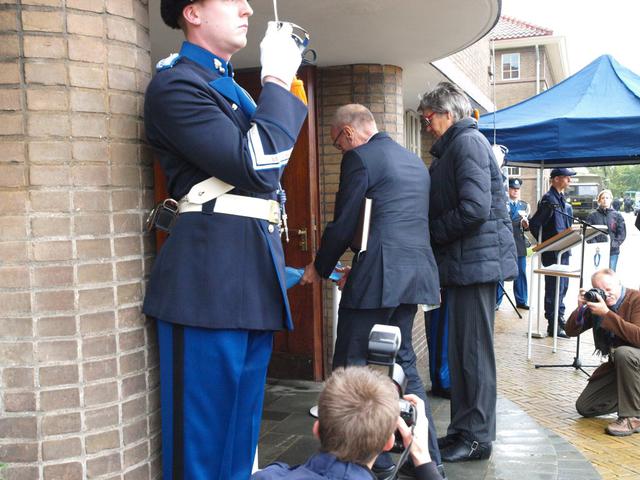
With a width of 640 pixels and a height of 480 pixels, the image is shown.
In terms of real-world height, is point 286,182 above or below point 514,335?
above

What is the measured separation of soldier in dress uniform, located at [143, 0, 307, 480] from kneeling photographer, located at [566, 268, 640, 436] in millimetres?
3476

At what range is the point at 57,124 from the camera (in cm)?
217

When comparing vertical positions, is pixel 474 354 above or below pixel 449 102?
below

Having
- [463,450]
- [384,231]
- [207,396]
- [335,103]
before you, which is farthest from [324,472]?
[335,103]

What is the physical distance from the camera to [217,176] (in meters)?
2.10

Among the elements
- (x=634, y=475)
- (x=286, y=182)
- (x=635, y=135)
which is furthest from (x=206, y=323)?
(x=635, y=135)

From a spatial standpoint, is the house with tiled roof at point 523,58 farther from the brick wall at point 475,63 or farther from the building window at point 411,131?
the building window at point 411,131

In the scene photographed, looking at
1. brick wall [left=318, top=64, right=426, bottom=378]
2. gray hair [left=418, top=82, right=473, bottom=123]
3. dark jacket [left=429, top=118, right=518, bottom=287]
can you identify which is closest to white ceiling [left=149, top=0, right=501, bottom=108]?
brick wall [left=318, top=64, right=426, bottom=378]

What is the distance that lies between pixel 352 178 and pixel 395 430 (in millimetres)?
1835

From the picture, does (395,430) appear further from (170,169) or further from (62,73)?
(62,73)

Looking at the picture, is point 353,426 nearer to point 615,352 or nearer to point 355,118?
point 355,118

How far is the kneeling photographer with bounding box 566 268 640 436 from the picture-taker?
16.0ft

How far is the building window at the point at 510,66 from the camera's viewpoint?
34.7m

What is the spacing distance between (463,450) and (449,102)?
2.01 metres
